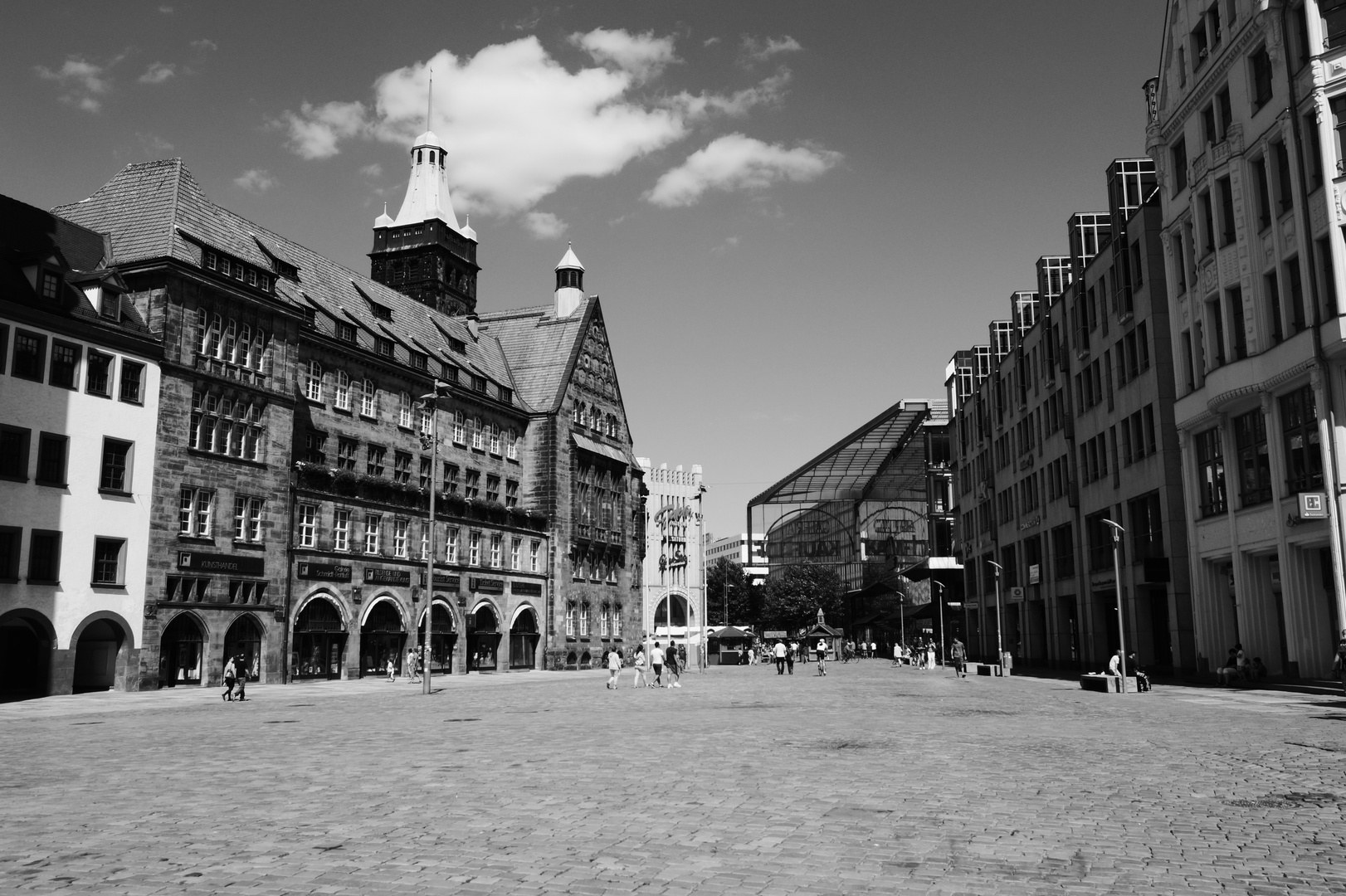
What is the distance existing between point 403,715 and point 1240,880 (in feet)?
75.3

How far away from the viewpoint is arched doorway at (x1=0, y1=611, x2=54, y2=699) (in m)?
37.7

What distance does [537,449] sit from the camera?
74625mm

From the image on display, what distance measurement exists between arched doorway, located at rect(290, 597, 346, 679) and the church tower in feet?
135

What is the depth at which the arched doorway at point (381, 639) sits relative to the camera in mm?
55938

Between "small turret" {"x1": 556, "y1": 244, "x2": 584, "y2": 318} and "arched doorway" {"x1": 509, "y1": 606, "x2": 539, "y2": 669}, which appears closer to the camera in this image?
"arched doorway" {"x1": 509, "y1": 606, "x2": 539, "y2": 669}

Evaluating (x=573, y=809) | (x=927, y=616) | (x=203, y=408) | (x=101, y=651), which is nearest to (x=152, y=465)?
(x=203, y=408)

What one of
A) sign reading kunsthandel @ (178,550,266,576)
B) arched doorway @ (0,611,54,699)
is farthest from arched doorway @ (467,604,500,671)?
arched doorway @ (0,611,54,699)

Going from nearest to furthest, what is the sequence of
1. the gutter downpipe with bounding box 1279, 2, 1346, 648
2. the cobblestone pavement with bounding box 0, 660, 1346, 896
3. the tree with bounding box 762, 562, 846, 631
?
1. the cobblestone pavement with bounding box 0, 660, 1346, 896
2. the gutter downpipe with bounding box 1279, 2, 1346, 648
3. the tree with bounding box 762, 562, 846, 631

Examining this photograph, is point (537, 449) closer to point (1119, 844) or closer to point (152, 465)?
point (152, 465)

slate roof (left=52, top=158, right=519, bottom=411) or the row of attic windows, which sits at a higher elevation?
slate roof (left=52, top=158, right=519, bottom=411)

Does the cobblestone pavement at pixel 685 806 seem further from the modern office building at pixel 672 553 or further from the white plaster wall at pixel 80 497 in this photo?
the modern office building at pixel 672 553

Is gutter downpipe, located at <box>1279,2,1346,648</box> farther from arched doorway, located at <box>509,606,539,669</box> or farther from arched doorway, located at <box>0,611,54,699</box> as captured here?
arched doorway, located at <box>509,606,539,669</box>

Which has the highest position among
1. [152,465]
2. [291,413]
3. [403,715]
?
[291,413]

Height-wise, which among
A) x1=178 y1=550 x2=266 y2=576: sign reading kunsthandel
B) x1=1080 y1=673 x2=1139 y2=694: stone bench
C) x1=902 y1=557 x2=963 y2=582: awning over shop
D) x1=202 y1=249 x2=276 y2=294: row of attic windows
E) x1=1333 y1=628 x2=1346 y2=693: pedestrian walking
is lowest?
x1=1080 y1=673 x2=1139 y2=694: stone bench
